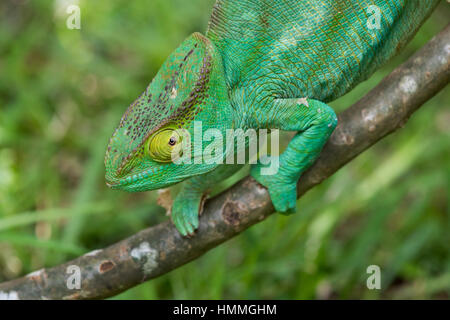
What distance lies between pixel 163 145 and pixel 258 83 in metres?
0.39

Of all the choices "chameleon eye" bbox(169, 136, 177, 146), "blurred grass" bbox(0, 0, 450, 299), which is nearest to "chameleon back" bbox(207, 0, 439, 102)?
"chameleon eye" bbox(169, 136, 177, 146)

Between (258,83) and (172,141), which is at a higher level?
(258,83)

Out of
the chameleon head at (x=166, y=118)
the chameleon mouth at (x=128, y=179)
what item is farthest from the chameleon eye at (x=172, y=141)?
the chameleon mouth at (x=128, y=179)

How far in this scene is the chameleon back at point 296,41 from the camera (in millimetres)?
1766

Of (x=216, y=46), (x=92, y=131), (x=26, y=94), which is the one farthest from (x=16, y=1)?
(x=216, y=46)

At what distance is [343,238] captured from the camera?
3.56 metres

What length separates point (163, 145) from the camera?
65.9 inches

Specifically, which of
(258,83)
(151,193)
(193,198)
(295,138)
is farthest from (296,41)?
(151,193)

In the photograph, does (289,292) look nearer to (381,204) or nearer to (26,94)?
(381,204)

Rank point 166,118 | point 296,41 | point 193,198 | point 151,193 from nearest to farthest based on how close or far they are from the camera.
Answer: point 166,118
point 296,41
point 193,198
point 151,193

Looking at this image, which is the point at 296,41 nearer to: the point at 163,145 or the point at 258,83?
the point at 258,83

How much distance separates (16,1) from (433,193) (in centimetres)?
421

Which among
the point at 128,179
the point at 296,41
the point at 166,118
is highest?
the point at 296,41

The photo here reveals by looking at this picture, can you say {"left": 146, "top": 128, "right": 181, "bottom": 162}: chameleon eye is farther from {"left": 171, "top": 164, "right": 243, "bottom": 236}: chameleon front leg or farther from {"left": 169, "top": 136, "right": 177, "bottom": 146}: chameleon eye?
{"left": 171, "top": 164, "right": 243, "bottom": 236}: chameleon front leg
